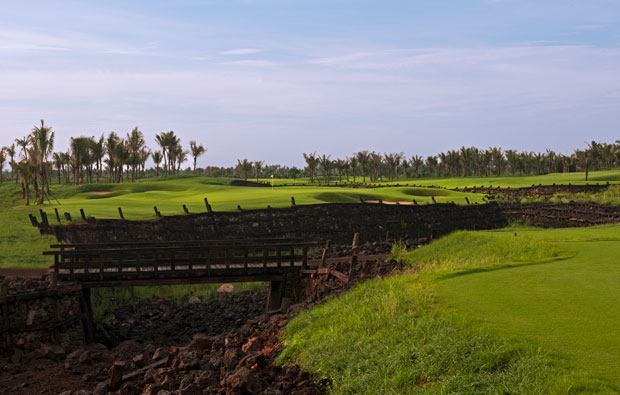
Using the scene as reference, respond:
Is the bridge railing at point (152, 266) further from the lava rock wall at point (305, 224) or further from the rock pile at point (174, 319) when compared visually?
the lava rock wall at point (305, 224)

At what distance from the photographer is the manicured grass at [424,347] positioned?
9516 millimetres

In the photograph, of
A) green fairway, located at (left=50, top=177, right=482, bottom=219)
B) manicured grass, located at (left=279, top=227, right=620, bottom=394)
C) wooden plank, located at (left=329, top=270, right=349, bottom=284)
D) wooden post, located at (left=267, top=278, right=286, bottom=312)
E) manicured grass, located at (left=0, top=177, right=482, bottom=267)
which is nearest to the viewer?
manicured grass, located at (left=279, top=227, right=620, bottom=394)

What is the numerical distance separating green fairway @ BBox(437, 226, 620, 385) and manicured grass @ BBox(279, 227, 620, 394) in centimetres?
9

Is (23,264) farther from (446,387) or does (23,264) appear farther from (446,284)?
(446,387)

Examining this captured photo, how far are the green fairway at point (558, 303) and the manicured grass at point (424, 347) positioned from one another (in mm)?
90

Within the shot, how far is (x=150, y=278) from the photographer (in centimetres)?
2461

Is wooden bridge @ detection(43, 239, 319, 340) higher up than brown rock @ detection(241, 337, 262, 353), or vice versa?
wooden bridge @ detection(43, 239, 319, 340)

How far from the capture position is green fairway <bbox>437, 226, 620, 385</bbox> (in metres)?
10.2

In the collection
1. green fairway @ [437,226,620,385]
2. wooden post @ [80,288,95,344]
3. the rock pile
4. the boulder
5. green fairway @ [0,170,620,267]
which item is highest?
green fairway @ [0,170,620,267]

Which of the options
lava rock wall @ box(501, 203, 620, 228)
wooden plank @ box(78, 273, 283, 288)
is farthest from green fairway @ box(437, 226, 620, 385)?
lava rock wall @ box(501, 203, 620, 228)

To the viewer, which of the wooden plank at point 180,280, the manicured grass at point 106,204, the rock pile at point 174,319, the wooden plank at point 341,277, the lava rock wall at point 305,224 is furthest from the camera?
the lava rock wall at point 305,224

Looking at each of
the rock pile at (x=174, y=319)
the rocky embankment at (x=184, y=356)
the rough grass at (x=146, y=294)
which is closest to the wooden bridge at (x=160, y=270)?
the rocky embankment at (x=184, y=356)

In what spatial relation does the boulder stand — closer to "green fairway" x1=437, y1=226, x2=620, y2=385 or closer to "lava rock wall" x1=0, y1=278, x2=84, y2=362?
"lava rock wall" x1=0, y1=278, x2=84, y2=362

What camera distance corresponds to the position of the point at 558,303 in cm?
1323
